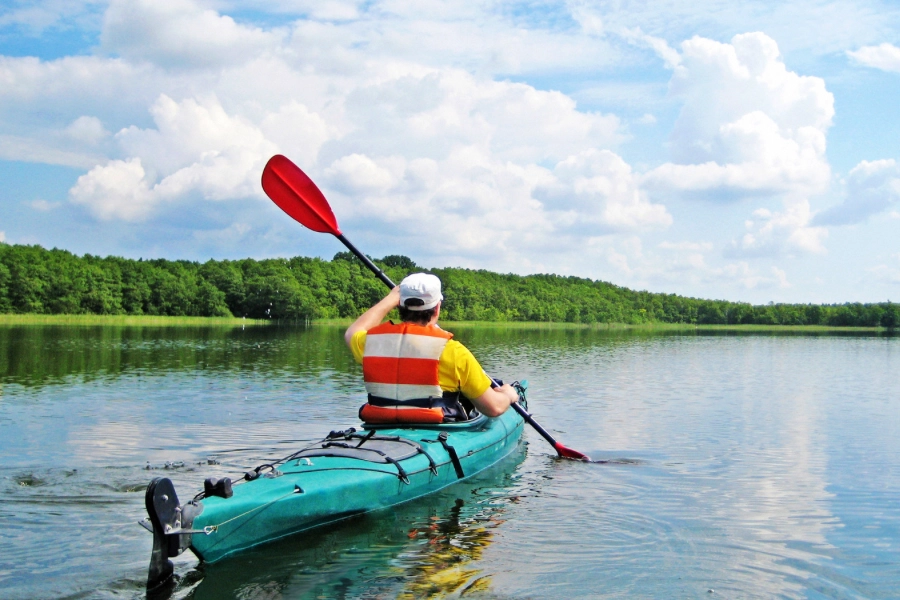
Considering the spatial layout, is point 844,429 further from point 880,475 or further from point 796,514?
point 796,514

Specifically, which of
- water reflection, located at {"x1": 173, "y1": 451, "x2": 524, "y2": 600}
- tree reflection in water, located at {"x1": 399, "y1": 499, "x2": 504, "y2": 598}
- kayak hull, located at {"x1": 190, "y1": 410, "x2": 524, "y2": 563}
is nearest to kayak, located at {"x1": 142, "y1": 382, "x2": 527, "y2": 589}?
kayak hull, located at {"x1": 190, "y1": 410, "x2": 524, "y2": 563}

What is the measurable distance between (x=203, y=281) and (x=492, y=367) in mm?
69751

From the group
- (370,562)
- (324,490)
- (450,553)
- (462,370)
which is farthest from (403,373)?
(370,562)

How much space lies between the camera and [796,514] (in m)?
7.45

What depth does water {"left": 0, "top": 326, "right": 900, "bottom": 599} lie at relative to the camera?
17.4 feet

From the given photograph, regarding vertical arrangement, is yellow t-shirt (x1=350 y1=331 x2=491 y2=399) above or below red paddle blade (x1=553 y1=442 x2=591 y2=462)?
above

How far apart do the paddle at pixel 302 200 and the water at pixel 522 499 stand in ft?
6.91

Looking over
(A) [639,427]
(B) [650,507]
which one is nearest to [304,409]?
(A) [639,427]

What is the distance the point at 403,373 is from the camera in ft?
22.4

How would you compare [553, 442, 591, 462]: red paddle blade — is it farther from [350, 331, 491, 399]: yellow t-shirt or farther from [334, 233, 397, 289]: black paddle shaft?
[350, 331, 491, 399]: yellow t-shirt

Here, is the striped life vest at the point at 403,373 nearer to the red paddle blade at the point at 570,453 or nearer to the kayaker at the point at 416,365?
the kayaker at the point at 416,365

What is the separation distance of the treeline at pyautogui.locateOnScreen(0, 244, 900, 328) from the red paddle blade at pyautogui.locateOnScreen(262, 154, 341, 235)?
6642cm

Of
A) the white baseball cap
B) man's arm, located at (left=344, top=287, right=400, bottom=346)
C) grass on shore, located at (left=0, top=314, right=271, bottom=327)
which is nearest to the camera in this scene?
the white baseball cap

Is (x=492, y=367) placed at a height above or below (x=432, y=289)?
below
